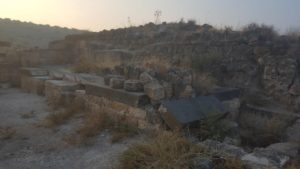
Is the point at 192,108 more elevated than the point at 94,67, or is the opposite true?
the point at 94,67

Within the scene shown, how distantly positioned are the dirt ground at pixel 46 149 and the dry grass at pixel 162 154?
357mm

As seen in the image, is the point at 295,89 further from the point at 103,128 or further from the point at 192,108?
the point at 103,128

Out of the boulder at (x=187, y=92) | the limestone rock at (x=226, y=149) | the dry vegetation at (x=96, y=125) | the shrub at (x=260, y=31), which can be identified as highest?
the shrub at (x=260, y=31)

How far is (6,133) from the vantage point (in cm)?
612

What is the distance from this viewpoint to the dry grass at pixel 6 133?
6006mm

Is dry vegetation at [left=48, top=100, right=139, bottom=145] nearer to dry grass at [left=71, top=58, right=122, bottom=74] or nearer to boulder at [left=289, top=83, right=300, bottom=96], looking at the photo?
dry grass at [left=71, top=58, right=122, bottom=74]

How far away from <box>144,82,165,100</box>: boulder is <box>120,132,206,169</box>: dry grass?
160cm

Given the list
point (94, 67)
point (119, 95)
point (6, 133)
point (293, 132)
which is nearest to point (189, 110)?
point (119, 95)

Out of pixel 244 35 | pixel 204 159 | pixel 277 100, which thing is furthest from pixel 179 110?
pixel 244 35

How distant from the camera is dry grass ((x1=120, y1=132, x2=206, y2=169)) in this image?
13.2ft

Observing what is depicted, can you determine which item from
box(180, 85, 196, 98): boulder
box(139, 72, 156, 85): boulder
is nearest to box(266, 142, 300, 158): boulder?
box(180, 85, 196, 98): boulder

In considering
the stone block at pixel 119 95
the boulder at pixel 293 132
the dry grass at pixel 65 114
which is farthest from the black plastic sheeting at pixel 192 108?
the dry grass at pixel 65 114

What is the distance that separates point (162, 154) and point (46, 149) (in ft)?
7.52

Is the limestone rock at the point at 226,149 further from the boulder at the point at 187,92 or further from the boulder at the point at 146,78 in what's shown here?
the boulder at the point at 146,78
